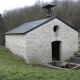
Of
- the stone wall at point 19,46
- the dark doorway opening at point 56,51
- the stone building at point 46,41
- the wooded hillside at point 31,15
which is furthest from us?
the wooded hillside at point 31,15

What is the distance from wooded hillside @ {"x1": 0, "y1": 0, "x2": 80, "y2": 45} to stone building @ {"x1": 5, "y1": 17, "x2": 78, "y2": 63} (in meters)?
14.5

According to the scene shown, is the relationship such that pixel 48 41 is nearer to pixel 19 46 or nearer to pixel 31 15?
pixel 19 46

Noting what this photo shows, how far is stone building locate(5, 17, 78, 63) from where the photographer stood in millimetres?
15516

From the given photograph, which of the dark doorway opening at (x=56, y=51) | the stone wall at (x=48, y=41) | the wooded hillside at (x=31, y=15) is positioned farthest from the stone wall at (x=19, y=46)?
the wooded hillside at (x=31, y=15)

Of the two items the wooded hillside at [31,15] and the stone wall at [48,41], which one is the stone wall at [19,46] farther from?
the wooded hillside at [31,15]

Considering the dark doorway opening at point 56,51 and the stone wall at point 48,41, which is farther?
the dark doorway opening at point 56,51

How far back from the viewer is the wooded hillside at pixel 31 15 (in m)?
33.2

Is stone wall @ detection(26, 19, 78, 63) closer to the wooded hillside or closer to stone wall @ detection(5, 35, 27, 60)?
stone wall @ detection(5, 35, 27, 60)

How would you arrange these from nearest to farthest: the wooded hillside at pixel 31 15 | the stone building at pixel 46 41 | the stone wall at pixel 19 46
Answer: the stone building at pixel 46 41
the stone wall at pixel 19 46
the wooded hillside at pixel 31 15

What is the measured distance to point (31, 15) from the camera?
1519 inches

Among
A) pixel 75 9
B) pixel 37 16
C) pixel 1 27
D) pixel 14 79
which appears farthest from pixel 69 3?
pixel 14 79

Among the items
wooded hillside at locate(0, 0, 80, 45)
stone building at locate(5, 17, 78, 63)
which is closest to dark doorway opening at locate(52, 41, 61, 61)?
stone building at locate(5, 17, 78, 63)

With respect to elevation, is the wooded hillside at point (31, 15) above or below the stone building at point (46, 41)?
above

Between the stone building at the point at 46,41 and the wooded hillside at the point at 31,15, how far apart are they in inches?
570
